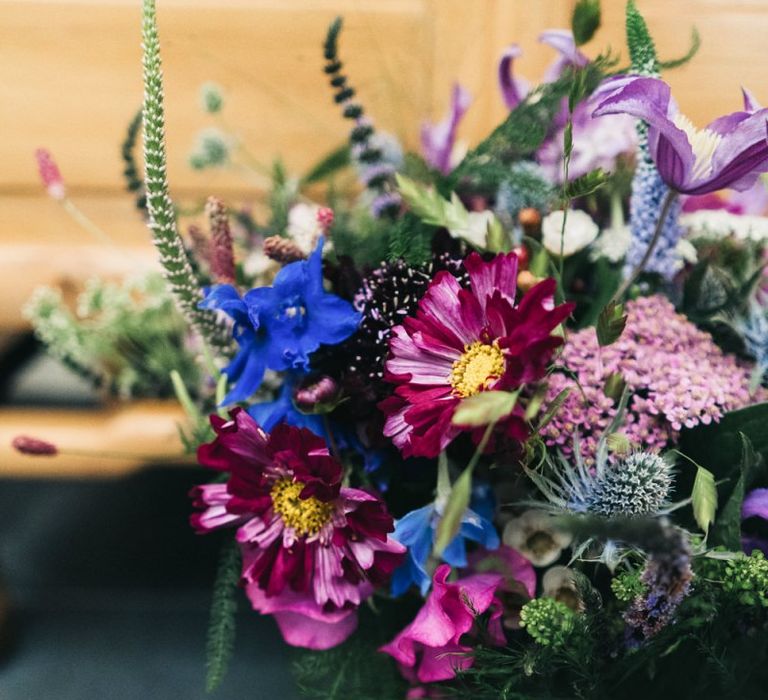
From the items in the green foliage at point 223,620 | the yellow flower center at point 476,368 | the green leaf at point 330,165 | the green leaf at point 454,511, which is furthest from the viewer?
the green leaf at point 330,165

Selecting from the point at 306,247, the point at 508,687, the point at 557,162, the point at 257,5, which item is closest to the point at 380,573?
the point at 508,687

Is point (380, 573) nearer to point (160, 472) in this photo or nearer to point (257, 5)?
point (160, 472)

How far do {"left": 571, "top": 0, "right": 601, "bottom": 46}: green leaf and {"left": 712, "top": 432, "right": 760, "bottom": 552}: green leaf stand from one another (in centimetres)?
28

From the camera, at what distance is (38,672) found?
664mm

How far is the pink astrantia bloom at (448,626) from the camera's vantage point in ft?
1.44

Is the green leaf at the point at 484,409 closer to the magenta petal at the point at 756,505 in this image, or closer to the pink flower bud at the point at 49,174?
the magenta petal at the point at 756,505

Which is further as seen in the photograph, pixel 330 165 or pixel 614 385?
pixel 330 165

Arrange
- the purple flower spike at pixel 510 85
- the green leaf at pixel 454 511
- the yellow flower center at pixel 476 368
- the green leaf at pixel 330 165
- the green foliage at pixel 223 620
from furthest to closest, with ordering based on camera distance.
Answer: the green leaf at pixel 330 165 < the purple flower spike at pixel 510 85 < the green foliage at pixel 223 620 < the yellow flower center at pixel 476 368 < the green leaf at pixel 454 511

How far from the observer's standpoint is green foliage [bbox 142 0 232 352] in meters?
0.41

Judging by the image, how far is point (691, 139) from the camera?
0.46 meters

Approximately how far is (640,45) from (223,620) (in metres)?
0.52

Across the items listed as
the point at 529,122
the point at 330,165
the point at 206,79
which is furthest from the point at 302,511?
the point at 206,79

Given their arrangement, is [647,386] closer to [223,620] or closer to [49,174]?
[223,620]

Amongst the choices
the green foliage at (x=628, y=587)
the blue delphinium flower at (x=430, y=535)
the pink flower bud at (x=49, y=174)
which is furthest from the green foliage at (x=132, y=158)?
the green foliage at (x=628, y=587)
